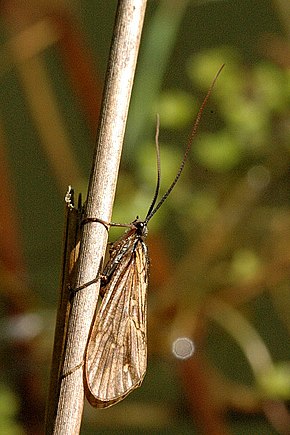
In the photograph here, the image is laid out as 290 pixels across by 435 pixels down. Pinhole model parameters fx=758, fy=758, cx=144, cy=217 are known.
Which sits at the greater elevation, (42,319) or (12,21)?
(12,21)

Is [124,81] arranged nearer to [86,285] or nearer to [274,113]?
[86,285]

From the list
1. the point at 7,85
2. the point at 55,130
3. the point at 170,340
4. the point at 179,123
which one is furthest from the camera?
the point at 7,85

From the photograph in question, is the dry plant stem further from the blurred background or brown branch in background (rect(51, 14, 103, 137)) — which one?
brown branch in background (rect(51, 14, 103, 137))

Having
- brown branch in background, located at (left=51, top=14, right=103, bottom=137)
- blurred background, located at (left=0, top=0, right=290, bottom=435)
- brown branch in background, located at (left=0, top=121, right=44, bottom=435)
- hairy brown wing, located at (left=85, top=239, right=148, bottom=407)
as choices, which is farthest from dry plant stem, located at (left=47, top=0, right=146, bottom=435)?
brown branch in background, located at (left=51, top=14, right=103, bottom=137)

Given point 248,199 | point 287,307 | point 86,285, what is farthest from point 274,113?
point 86,285

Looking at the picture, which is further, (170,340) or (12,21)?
(12,21)

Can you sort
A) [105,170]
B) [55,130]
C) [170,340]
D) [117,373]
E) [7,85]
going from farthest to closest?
[7,85] < [55,130] < [170,340] < [117,373] < [105,170]

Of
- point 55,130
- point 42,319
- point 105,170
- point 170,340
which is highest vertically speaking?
point 55,130
